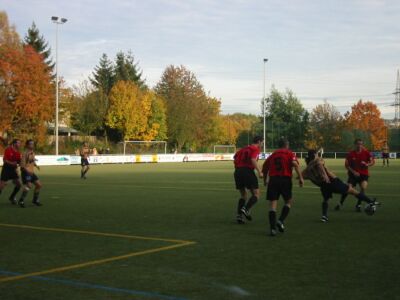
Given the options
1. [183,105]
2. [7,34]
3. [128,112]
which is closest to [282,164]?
[7,34]

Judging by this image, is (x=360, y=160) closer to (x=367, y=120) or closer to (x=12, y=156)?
(x=12, y=156)

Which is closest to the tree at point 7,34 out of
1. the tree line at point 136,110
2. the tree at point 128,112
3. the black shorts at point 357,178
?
the tree line at point 136,110

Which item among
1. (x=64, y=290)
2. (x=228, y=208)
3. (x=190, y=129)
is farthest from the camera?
(x=190, y=129)

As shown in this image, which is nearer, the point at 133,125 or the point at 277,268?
the point at 277,268

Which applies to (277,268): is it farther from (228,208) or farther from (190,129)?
(190,129)

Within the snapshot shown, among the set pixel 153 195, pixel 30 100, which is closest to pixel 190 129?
pixel 30 100

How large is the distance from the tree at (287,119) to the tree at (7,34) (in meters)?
47.7

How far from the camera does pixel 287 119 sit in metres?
102

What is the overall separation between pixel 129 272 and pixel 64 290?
1.12 meters

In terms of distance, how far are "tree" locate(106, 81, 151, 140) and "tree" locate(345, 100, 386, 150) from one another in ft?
113

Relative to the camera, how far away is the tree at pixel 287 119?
9525cm

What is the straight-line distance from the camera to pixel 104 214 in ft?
44.9

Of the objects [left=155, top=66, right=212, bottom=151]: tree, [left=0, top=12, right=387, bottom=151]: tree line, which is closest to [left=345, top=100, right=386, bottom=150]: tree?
[left=0, top=12, right=387, bottom=151]: tree line

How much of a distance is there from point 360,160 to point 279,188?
587 centimetres
